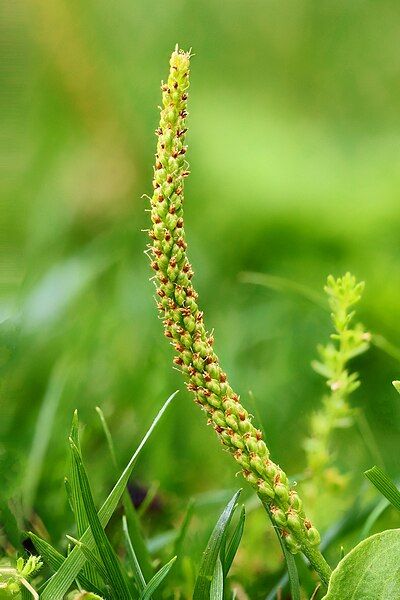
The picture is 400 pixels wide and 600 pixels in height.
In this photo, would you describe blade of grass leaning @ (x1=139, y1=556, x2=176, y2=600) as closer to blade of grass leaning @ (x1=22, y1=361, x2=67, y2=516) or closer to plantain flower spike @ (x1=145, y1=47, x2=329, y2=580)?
plantain flower spike @ (x1=145, y1=47, x2=329, y2=580)

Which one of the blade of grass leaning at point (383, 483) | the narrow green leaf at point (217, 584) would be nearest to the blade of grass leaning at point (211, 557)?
the narrow green leaf at point (217, 584)

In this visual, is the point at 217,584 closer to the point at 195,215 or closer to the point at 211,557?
the point at 211,557

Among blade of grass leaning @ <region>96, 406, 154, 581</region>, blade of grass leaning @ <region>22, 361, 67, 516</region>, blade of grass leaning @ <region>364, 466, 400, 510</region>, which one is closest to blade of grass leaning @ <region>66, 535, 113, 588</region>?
blade of grass leaning @ <region>96, 406, 154, 581</region>

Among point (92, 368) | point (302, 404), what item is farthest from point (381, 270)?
point (92, 368)

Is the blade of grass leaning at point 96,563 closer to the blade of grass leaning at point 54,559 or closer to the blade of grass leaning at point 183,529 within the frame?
the blade of grass leaning at point 54,559

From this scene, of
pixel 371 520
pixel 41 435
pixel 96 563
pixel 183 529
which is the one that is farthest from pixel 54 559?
pixel 41 435
